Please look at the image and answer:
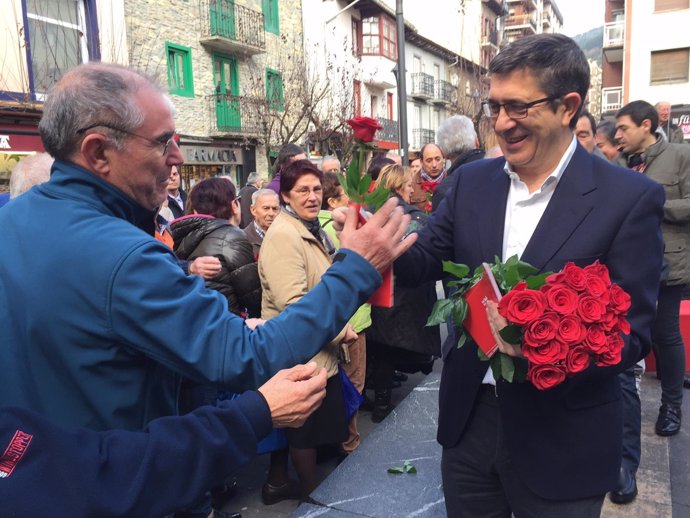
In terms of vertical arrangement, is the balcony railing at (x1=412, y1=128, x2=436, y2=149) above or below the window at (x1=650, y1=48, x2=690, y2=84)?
below

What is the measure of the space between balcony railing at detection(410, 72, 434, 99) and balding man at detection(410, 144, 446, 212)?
26.9m

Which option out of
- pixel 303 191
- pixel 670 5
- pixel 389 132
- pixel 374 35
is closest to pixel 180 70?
pixel 374 35

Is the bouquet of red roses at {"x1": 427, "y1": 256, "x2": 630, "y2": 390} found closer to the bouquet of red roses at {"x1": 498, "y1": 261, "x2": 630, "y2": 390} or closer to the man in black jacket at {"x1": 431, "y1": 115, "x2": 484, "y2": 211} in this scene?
the bouquet of red roses at {"x1": 498, "y1": 261, "x2": 630, "y2": 390}

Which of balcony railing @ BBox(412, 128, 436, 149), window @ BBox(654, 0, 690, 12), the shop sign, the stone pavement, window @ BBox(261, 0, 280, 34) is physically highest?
window @ BBox(654, 0, 690, 12)

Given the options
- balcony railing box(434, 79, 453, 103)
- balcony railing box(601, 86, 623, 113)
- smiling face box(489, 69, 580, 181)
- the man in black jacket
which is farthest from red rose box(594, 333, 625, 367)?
balcony railing box(434, 79, 453, 103)

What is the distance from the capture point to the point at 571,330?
59.0 inches

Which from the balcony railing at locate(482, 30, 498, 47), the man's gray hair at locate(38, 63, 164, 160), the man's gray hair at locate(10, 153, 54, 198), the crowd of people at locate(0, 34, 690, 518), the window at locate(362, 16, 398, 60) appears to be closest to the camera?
the crowd of people at locate(0, 34, 690, 518)

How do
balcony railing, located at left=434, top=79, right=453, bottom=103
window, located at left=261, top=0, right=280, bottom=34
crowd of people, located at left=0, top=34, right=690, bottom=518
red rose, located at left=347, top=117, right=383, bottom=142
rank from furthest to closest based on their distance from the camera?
1. balcony railing, located at left=434, top=79, right=453, bottom=103
2. window, located at left=261, top=0, right=280, bottom=34
3. red rose, located at left=347, top=117, right=383, bottom=142
4. crowd of people, located at left=0, top=34, right=690, bottom=518

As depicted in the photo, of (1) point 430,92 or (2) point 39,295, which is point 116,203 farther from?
(1) point 430,92

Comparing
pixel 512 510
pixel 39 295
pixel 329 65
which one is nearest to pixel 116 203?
pixel 39 295

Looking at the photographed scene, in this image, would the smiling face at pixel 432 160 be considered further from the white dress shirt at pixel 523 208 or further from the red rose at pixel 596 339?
the red rose at pixel 596 339

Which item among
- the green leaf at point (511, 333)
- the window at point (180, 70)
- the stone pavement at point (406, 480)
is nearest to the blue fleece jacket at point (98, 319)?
the green leaf at point (511, 333)

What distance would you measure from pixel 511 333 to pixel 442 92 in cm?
3553

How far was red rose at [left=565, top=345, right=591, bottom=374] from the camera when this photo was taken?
4.95 ft
